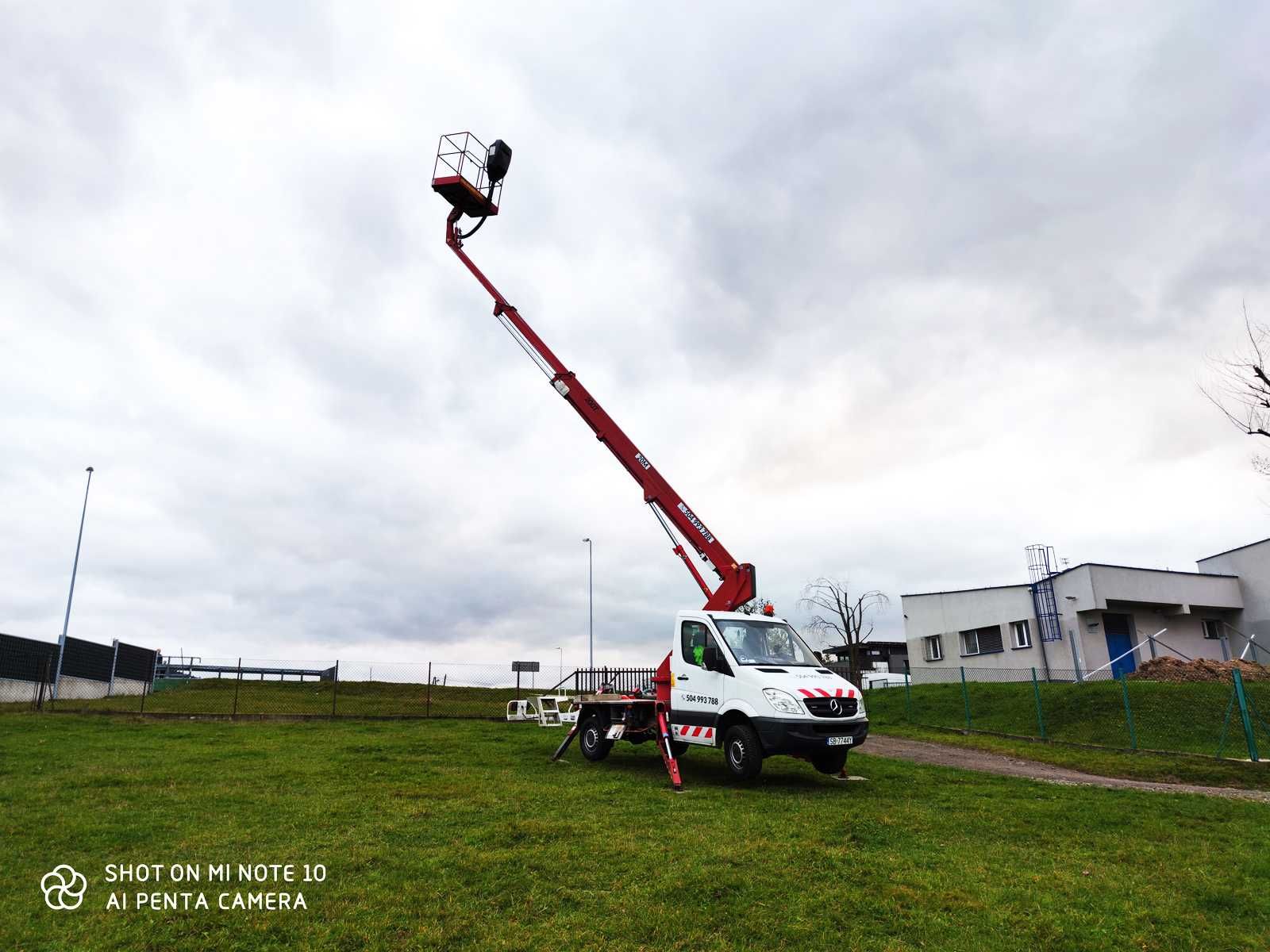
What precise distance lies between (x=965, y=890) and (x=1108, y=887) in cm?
129

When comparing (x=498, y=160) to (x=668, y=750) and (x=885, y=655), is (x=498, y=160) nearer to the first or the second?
(x=668, y=750)

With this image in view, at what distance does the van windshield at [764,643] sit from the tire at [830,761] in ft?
4.55

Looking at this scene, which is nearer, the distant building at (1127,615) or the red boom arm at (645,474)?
the red boom arm at (645,474)

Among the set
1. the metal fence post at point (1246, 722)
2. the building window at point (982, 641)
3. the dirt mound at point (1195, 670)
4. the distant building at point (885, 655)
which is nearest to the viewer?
the metal fence post at point (1246, 722)

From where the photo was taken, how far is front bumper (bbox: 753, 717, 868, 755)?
35.4 feet

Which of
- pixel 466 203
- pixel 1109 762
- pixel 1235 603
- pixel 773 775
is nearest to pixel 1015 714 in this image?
pixel 1109 762

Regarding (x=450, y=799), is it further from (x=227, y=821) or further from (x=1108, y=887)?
(x=1108, y=887)

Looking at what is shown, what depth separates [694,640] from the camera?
12.9m

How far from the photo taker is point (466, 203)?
17.9 m

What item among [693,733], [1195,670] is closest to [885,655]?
[1195,670]

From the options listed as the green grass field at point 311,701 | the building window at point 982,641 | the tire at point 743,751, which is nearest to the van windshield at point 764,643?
the tire at point 743,751

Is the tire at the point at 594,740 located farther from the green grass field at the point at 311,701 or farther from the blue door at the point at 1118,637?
the blue door at the point at 1118,637

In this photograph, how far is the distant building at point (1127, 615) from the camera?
31.8 m

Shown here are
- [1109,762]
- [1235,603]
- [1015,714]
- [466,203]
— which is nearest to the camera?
[1109,762]
